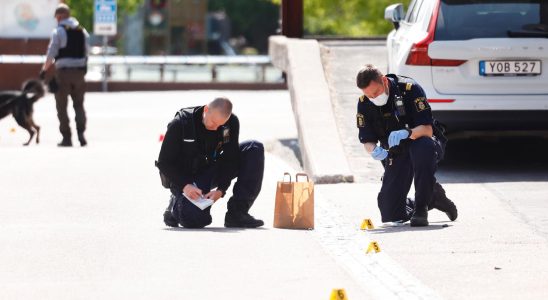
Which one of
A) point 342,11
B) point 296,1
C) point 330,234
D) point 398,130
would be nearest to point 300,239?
point 330,234

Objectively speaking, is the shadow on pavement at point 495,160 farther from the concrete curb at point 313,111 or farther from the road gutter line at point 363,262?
the road gutter line at point 363,262

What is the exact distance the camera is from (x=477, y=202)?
12703 mm

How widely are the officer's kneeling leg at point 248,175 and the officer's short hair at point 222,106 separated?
63 centimetres

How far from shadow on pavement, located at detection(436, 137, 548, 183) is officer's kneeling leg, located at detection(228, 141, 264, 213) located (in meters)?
3.54

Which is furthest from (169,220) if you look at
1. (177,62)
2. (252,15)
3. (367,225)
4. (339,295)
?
(252,15)

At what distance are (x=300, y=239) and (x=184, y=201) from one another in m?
1.00

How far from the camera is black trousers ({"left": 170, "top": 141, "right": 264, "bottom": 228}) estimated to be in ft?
36.5

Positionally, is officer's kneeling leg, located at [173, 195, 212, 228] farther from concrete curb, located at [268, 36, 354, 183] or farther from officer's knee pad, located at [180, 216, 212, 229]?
concrete curb, located at [268, 36, 354, 183]

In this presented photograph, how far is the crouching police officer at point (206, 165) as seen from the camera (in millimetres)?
10938

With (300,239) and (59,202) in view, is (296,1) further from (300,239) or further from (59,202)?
(300,239)

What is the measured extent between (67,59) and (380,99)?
9.90 metres

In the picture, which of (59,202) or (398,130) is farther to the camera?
(59,202)

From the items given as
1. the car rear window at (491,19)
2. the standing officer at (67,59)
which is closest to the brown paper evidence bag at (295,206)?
the car rear window at (491,19)

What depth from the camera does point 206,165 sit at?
438 inches
